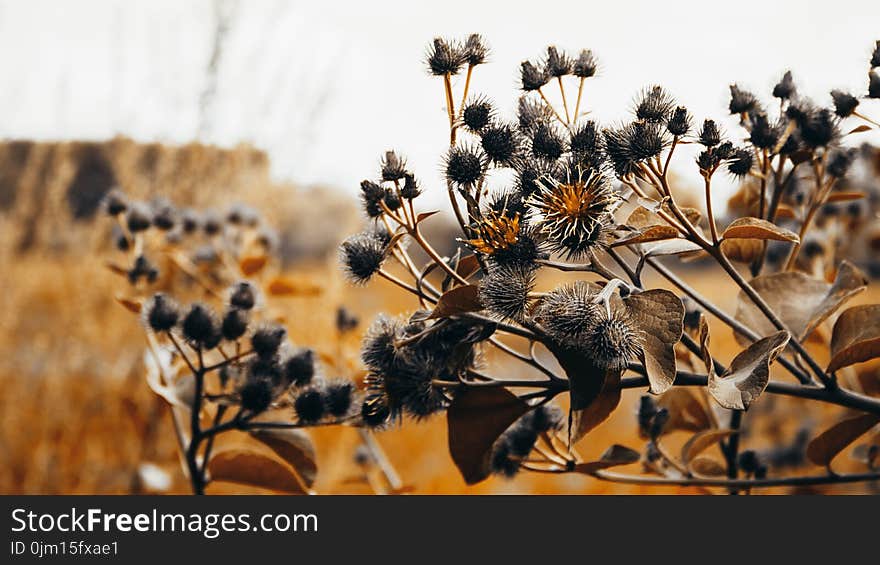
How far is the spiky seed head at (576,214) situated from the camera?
2.43ft

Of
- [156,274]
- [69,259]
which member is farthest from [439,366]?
[69,259]

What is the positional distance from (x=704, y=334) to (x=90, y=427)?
4.05 m

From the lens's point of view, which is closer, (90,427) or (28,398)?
(90,427)

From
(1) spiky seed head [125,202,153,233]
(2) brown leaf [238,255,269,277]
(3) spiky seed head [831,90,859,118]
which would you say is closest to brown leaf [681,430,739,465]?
(3) spiky seed head [831,90,859,118]

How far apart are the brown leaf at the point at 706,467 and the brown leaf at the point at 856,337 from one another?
1.22ft

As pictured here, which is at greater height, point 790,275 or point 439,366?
point 790,275

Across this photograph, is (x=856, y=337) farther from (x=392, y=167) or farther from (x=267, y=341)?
(x=267, y=341)

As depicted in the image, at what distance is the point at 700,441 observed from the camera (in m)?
1.12

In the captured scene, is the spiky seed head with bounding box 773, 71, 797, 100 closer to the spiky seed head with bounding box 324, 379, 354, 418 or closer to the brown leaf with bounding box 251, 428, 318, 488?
the spiky seed head with bounding box 324, 379, 354, 418

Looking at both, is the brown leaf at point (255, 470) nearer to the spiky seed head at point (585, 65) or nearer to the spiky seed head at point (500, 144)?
the spiky seed head at point (500, 144)

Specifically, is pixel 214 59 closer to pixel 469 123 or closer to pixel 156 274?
pixel 156 274

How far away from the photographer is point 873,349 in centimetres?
87

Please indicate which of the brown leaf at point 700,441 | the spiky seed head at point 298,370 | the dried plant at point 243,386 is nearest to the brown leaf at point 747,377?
the brown leaf at point 700,441
